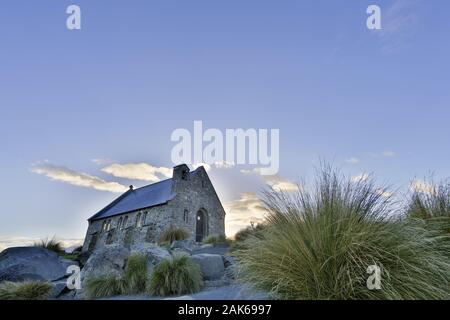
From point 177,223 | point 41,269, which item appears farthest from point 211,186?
point 41,269

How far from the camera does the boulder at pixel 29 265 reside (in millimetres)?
6527

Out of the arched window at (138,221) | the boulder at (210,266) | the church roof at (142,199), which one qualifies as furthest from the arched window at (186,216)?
the boulder at (210,266)

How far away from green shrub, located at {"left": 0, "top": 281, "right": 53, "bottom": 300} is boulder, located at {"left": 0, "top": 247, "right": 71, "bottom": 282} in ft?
7.27

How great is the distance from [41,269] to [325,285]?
7489mm

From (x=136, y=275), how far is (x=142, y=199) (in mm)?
21641

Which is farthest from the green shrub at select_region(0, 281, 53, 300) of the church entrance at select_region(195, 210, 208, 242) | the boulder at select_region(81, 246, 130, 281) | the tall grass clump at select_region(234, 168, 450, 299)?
the church entrance at select_region(195, 210, 208, 242)

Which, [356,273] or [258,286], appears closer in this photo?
[356,273]

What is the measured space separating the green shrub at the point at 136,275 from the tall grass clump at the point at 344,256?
117 inches

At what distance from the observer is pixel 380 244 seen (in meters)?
2.41

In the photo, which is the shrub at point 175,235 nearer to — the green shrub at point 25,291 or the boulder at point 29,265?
the boulder at point 29,265

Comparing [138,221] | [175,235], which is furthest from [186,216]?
[175,235]
